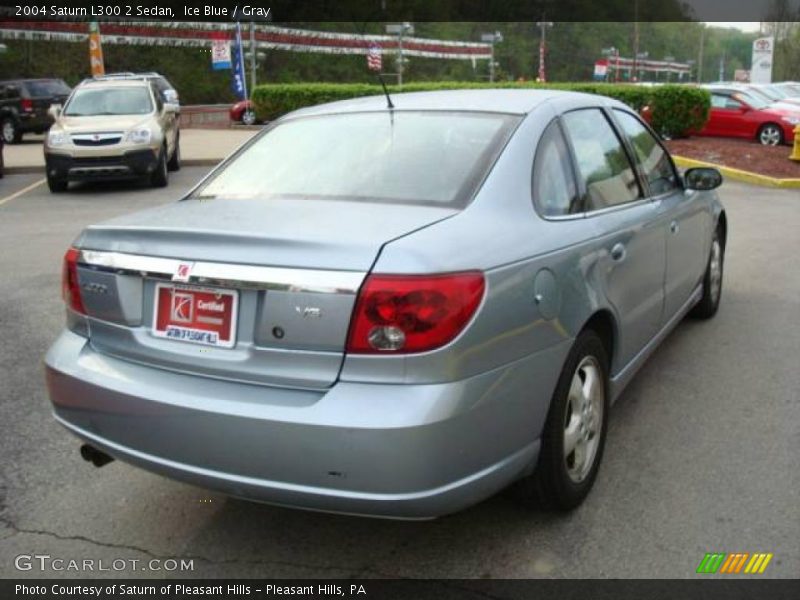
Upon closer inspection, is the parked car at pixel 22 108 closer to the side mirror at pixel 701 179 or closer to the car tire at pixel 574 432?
the side mirror at pixel 701 179

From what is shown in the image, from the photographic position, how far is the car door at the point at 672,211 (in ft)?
14.1

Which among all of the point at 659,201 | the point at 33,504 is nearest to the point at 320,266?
the point at 33,504

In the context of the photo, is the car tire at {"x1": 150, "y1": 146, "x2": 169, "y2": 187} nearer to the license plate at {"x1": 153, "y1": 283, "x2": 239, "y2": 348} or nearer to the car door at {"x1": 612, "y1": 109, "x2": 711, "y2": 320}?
the car door at {"x1": 612, "y1": 109, "x2": 711, "y2": 320}

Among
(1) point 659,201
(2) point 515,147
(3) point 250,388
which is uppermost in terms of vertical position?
(2) point 515,147

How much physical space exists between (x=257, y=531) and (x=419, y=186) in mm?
1431

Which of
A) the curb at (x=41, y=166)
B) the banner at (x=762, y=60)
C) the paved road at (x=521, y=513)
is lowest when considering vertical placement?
the paved road at (x=521, y=513)

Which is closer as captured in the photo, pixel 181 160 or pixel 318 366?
pixel 318 366

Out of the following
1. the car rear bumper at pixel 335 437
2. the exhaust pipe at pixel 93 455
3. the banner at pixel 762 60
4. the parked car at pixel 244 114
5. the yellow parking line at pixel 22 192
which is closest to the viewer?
the car rear bumper at pixel 335 437

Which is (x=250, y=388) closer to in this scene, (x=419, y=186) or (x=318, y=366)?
(x=318, y=366)

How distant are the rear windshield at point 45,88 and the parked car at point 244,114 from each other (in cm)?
665

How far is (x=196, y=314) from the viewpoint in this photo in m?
2.66

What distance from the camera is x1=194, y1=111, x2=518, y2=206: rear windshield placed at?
3.10 metres

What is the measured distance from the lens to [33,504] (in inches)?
130

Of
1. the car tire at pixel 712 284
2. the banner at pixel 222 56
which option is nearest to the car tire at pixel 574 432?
the car tire at pixel 712 284
